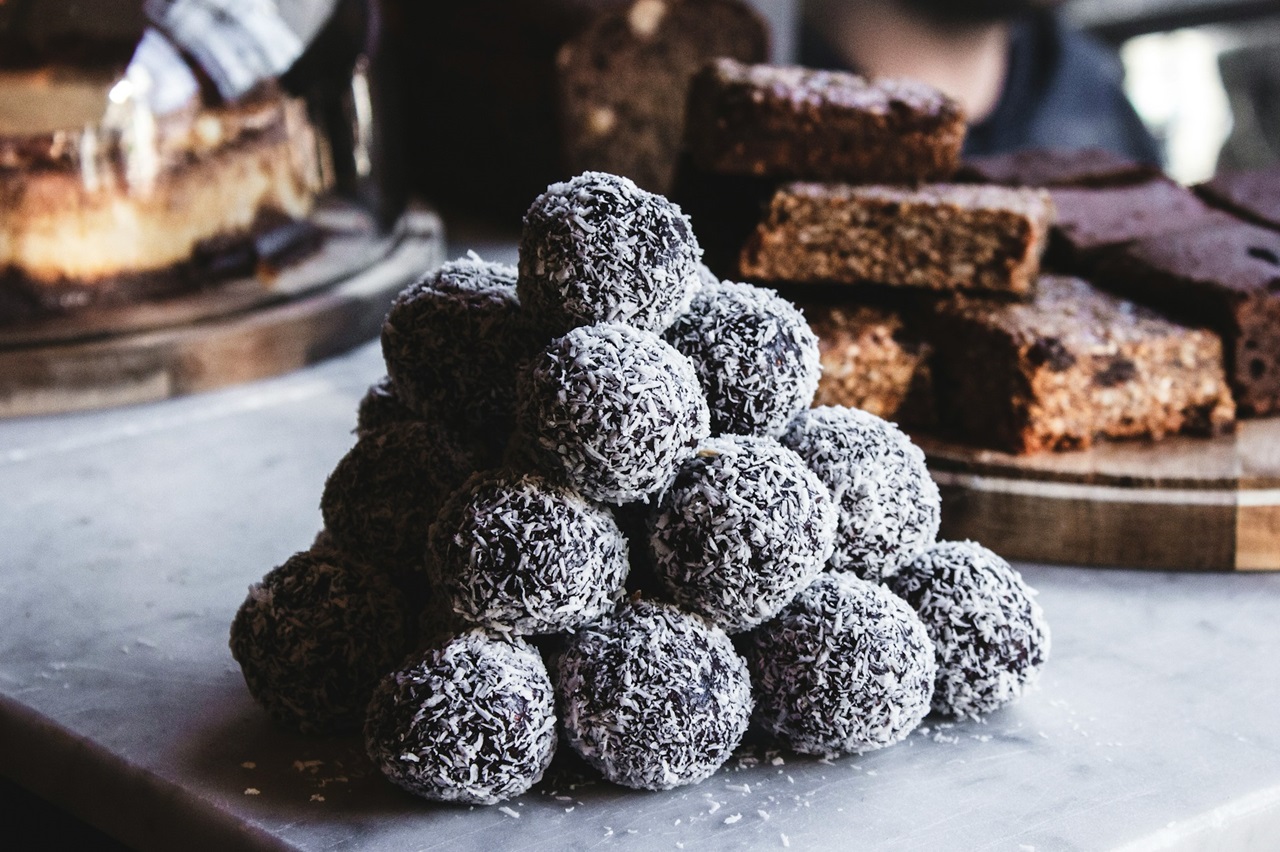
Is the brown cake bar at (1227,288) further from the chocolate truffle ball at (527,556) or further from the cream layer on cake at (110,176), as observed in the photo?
the cream layer on cake at (110,176)

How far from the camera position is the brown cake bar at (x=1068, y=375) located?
1191mm

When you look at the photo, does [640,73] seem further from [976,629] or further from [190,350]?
[976,629]

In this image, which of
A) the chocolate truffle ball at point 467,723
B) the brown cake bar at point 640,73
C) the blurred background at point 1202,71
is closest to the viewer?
the chocolate truffle ball at point 467,723

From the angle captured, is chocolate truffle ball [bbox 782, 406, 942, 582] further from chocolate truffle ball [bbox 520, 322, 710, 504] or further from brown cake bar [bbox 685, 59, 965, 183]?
brown cake bar [bbox 685, 59, 965, 183]

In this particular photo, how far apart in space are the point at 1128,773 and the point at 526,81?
67.0 inches

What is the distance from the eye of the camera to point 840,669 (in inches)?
30.5

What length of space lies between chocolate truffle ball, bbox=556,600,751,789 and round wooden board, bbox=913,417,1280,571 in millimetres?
421

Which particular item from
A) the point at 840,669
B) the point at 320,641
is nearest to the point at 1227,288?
the point at 840,669

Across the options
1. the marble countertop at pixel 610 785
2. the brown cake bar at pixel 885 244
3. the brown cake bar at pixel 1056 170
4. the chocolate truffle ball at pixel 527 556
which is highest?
the brown cake bar at pixel 1056 170

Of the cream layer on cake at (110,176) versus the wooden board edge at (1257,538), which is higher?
the cream layer on cake at (110,176)

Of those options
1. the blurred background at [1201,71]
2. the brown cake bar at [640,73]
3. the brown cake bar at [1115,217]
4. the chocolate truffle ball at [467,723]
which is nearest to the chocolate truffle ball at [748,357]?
the chocolate truffle ball at [467,723]

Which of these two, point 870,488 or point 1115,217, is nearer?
point 870,488

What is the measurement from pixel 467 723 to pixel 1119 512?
653 millimetres

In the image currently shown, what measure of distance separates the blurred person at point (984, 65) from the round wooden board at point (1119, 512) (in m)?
1.86
